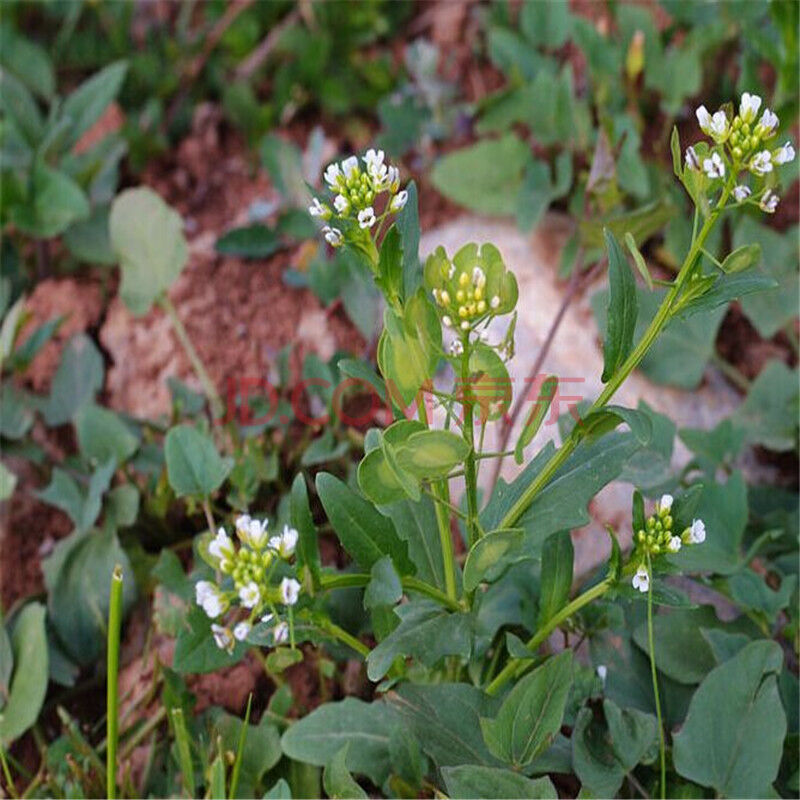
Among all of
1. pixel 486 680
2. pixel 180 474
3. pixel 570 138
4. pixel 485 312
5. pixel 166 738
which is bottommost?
pixel 166 738

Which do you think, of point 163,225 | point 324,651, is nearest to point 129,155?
point 163,225

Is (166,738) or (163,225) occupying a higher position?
(163,225)

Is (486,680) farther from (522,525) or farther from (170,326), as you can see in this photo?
(170,326)

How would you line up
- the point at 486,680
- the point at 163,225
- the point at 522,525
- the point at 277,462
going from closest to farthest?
the point at 522,525
the point at 486,680
the point at 277,462
the point at 163,225

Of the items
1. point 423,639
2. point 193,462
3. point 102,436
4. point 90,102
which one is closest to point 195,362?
point 102,436

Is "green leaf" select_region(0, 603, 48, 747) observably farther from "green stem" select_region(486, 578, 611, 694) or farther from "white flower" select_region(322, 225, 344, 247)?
"white flower" select_region(322, 225, 344, 247)

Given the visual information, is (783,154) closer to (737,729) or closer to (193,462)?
(737,729)

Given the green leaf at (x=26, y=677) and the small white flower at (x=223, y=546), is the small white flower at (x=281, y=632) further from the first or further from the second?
the green leaf at (x=26, y=677)
